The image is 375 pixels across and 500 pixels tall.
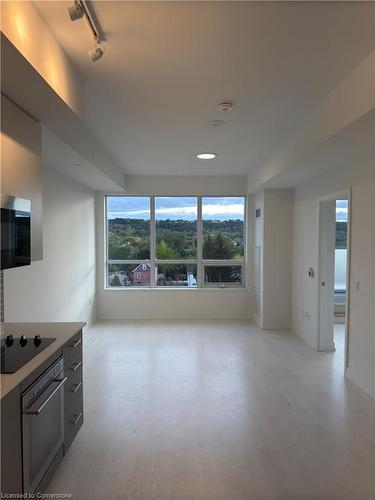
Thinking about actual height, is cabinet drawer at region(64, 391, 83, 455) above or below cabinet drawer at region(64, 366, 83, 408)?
below

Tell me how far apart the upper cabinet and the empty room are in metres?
0.02

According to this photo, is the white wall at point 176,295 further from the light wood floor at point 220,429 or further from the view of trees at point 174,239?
the light wood floor at point 220,429

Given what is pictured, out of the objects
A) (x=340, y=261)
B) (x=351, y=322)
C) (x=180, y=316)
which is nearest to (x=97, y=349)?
(x=180, y=316)

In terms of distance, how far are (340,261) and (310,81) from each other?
4917mm

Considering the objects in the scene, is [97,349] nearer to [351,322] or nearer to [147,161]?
[147,161]

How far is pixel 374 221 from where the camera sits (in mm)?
3258

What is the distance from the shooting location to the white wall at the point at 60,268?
3.42 meters

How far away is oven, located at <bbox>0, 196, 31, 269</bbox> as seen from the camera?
6.02 ft

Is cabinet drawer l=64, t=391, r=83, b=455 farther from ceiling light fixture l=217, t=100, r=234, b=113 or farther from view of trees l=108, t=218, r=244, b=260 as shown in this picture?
view of trees l=108, t=218, r=244, b=260

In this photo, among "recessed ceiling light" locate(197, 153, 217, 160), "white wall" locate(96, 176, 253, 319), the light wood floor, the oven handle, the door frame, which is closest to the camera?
the oven handle

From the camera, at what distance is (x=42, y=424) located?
188 centimetres

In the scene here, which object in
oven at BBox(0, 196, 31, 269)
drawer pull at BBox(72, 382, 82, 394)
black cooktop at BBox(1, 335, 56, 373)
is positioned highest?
oven at BBox(0, 196, 31, 269)

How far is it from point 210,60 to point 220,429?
2.66 metres

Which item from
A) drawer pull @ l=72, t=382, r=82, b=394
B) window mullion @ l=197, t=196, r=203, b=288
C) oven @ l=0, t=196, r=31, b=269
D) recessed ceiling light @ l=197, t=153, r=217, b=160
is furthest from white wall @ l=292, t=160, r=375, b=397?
oven @ l=0, t=196, r=31, b=269
